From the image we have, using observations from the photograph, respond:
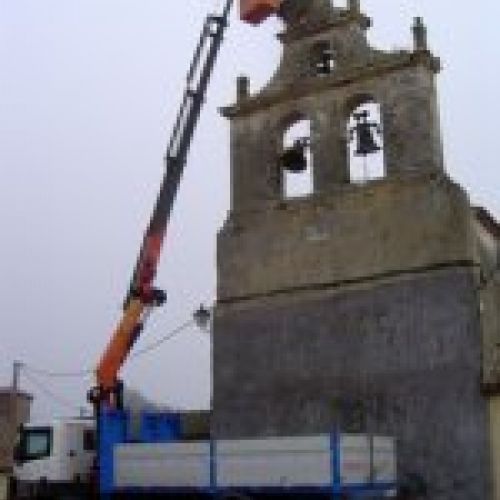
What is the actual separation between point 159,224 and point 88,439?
4685 millimetres

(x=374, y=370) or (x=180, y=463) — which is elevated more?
(x=374, y=370)

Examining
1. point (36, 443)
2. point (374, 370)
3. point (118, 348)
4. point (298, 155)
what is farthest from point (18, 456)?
point (298, 155)

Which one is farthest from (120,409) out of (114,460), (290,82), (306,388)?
(290,82)

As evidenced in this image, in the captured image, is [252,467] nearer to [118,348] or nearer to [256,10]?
[118,348]

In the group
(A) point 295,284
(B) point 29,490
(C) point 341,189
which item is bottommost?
(B) point 29,490

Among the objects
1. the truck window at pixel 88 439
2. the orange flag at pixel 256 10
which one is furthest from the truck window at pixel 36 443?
the orange flag at pixel 256 10

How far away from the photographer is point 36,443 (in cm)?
2170

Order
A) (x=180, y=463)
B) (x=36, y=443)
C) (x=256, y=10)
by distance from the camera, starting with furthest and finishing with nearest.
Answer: (x=256, y=10)
(x=36, y=443)
(x=180, y=463)

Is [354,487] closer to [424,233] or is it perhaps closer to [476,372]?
[476,372]

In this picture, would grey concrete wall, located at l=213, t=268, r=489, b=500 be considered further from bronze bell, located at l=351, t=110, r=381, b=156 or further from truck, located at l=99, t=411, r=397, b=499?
bronze bell, located at l=351, t=110, r=381, b=156

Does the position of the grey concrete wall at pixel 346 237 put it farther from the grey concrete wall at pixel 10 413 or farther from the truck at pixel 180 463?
the grey concrete wall at pixel 10 413

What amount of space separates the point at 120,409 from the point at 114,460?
190cm

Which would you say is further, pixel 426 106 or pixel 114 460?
pixel 426 106

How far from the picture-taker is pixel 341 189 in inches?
887
